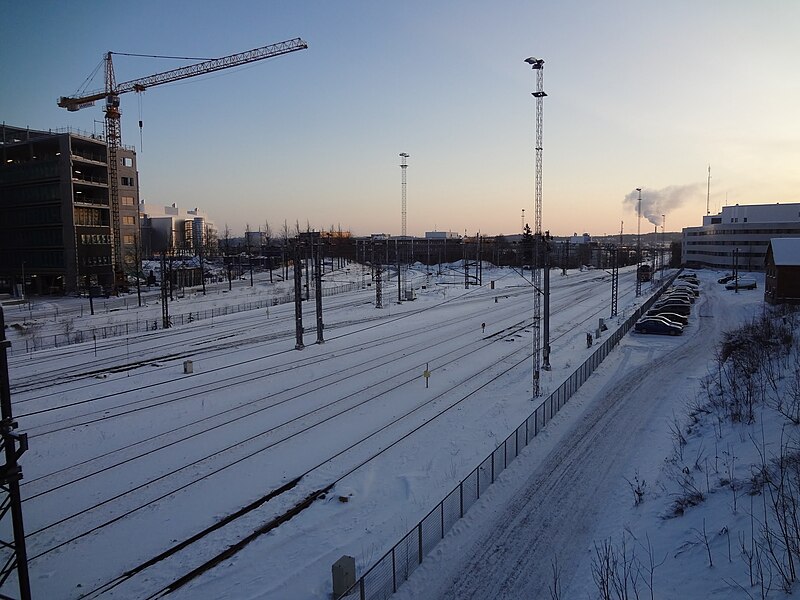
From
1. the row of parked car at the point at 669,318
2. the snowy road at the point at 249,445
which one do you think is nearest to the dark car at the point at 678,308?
the row of parked car at the point at 669,318

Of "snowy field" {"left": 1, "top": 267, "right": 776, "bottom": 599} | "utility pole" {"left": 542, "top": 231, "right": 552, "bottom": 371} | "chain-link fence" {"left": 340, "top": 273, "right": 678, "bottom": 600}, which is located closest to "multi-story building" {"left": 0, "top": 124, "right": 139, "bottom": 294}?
"snowy field" {"left": 1, "top": 267, "right": 776, "bottom": 599}

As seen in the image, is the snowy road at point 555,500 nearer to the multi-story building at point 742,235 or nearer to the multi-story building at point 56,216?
the multi-story building at point 56,216

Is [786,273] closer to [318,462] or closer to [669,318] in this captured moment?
[669,318]

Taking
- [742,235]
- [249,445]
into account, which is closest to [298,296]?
[249,445]

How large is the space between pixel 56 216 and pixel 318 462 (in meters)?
64.6

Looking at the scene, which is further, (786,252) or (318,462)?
(786,252)

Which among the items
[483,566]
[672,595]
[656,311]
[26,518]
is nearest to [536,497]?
[483,566]

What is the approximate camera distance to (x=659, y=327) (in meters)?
37.6

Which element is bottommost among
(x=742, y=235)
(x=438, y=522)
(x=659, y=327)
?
(x=438, y=522)

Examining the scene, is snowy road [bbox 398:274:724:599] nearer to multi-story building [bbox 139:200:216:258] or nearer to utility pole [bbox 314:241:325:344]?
utility pole [bbox 314:241:325:344]

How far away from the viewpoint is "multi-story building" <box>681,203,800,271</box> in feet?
308

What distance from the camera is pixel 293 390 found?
24.3 meters

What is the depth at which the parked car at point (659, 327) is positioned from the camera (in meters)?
37.4

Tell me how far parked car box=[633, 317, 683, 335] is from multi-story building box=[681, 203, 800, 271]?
187ft
